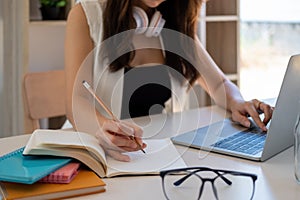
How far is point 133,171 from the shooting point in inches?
38.3

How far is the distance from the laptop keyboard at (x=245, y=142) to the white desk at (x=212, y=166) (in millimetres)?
45

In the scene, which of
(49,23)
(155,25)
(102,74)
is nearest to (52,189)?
(102,74)

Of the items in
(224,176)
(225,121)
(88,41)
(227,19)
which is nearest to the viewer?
(224,176)

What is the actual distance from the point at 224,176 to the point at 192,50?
0.93 meters

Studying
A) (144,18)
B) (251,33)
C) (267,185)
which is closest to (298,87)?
(267,185)

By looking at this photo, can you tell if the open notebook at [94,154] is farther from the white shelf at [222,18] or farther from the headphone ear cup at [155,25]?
the white shelf at [222,18]

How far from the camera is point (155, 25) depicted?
66.2 inches

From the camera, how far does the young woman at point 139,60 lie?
58.0 inches

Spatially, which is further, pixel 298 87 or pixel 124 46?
pixel 124 46

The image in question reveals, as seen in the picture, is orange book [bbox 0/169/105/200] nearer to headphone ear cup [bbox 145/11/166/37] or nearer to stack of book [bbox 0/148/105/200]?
stack of book [bbox 0/148/105/200]

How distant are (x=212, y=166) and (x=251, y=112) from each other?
40cm

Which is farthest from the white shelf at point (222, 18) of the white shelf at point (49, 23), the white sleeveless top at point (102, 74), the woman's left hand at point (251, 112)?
the woman's left hand at point (251, 112)

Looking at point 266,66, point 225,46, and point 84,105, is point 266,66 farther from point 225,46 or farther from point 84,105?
point 84,105

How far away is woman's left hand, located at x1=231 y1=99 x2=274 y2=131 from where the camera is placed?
1.34 m
